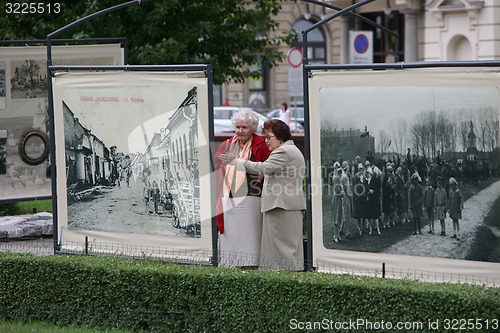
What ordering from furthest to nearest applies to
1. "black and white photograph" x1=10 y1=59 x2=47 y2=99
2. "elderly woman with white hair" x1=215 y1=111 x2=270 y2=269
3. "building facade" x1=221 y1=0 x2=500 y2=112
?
"building facade" x1=221 y1=0 x2=500 y2=112, "black and white photograph" x1=10 y1=59 x2=47 y2=99, "elderly woman with white hair" x1=215 y1=111 x2=270 y2=269

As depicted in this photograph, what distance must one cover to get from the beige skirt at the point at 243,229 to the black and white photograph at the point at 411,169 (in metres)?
1.18

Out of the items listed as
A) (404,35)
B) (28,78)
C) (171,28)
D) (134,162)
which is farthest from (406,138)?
(404,35)

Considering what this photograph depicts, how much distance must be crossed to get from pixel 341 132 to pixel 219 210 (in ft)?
5.93

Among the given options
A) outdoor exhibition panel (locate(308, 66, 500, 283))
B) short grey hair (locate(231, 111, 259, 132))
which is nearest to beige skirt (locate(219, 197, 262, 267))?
short grey hair (locate(231, 111, 259, 132))

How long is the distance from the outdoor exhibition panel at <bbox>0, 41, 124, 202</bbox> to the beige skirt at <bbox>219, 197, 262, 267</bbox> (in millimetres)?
5034

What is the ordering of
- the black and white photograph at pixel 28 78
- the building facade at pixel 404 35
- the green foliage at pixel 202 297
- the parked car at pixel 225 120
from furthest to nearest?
1. the parked car at pixel 225 120
2. the building facade at pixel 404 35
3. the black and white photograph at pixel 28 78
4. the green foliage at pixel 202 297

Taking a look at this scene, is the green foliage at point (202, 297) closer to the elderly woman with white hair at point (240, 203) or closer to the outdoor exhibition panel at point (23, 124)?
the elderly woman with white hair at point (240, 203)

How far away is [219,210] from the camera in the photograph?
11.3m

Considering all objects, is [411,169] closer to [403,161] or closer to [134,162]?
[403,161]

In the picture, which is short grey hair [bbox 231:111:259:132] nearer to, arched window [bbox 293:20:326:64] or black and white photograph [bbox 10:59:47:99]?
black and white photograph [bbox 10:59:47:99]

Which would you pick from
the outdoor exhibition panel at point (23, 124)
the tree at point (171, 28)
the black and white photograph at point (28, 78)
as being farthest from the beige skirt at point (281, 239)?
the tree at point (171, 28)

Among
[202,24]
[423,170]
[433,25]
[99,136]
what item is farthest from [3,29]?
[433,25]

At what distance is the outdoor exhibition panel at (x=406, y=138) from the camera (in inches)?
364

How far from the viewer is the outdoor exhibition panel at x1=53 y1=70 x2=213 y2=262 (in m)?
11.0
